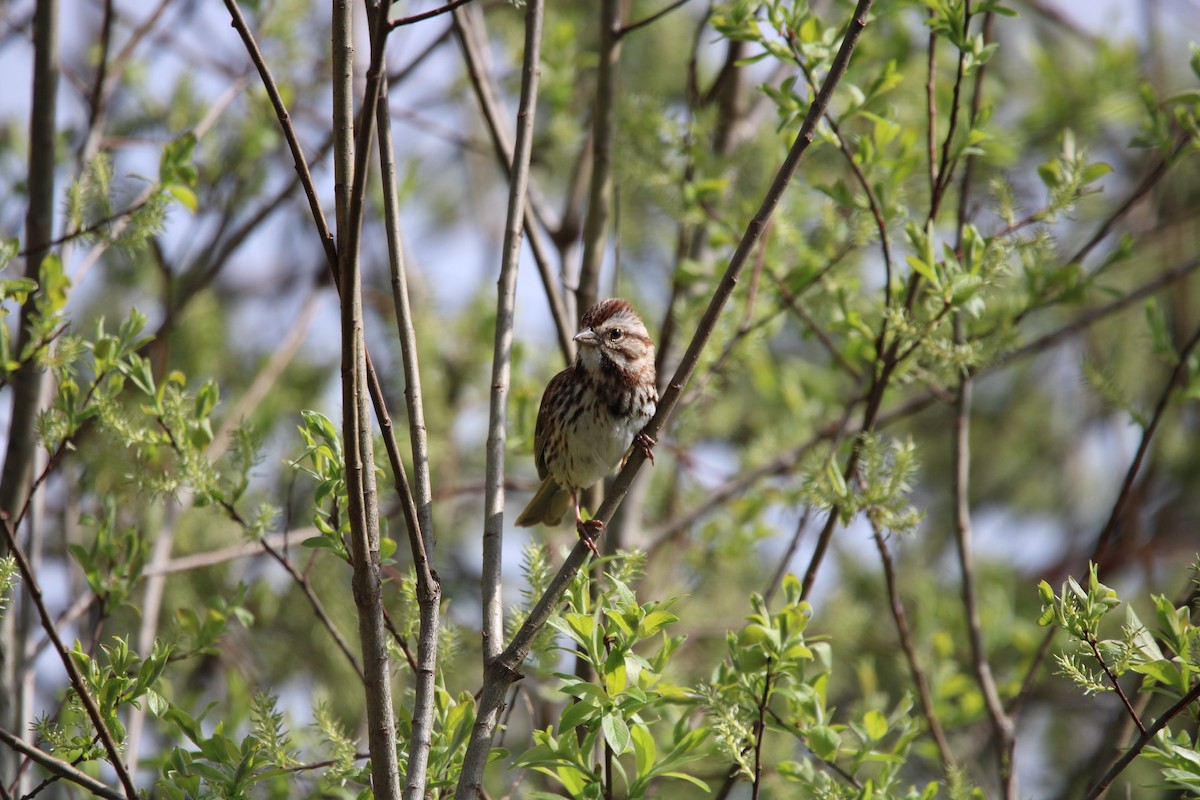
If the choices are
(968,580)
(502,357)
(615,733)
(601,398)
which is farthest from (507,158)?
(615,733)

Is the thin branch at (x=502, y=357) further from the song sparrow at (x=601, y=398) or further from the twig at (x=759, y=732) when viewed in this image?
the song sparrow at (x=601, y=398)

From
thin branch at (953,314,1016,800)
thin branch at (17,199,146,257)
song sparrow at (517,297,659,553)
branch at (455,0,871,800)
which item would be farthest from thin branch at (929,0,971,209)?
thin branch at (17,199,146,257)

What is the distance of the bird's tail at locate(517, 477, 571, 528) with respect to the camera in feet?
16.1

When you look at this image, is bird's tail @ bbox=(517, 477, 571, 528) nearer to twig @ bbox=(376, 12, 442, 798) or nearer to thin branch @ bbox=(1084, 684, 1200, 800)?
twig @ bbox=(376, 12, 442, 798)

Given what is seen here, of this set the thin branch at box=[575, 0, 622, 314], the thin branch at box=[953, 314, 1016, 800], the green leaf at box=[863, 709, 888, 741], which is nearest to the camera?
the green leaf at box=[863, 709, 888, 741]

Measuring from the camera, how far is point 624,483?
8.83ft

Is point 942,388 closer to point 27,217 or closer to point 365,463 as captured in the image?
point 365,463

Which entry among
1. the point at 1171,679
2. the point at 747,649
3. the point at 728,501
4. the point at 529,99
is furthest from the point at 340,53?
the point at 728,501

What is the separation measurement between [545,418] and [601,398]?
0.31m

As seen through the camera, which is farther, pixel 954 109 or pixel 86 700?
pixel 954 109

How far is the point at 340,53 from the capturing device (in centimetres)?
240

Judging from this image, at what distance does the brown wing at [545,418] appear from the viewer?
4480 mm

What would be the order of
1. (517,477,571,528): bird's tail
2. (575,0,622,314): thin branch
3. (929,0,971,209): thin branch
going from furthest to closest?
(517,477,571,528): bird's tail < (575,0,622,314): thin branch < (929,0,971,209): thin branch

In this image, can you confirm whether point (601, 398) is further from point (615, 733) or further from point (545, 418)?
point (615, 733)
